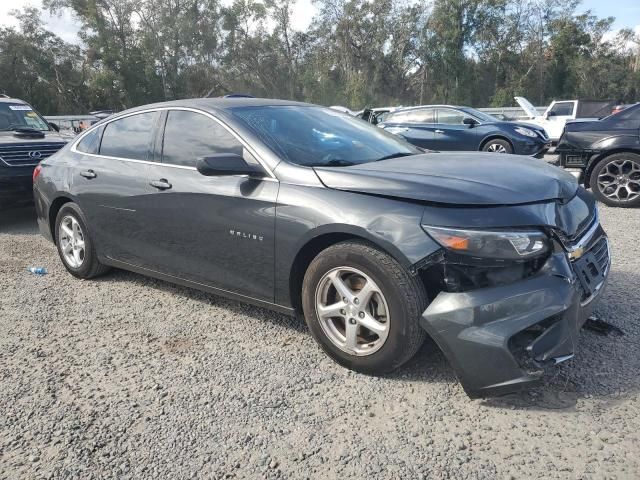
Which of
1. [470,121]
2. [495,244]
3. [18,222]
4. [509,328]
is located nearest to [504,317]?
[509,328]

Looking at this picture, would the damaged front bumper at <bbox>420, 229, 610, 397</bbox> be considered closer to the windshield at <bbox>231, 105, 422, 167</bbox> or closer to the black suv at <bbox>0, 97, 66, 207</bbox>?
the windshield at <bbox>231, 105, 422, 167</bbox>

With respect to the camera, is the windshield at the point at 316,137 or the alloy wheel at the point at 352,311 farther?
the windshield at the point at 316,137

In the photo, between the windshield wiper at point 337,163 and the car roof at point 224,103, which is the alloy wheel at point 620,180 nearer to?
the car roof at point 224,103

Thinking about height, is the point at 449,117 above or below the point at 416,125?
above

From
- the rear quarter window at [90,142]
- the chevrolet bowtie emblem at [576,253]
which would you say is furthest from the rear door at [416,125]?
the chevrolet bowtie emblem at [576,253]

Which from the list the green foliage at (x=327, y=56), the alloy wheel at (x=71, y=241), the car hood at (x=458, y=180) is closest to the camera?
the car hood at (x=458, y=180)

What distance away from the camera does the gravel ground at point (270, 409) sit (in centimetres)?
226

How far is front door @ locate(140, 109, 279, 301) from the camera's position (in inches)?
128

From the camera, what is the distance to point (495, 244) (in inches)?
98.9

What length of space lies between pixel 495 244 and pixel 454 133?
35.4 feet

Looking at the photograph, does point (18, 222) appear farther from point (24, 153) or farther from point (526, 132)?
point (526, 132)

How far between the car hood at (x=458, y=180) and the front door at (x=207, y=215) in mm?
530

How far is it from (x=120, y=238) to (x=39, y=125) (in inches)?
214

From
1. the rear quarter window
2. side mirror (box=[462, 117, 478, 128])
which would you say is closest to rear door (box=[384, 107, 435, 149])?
side mirror (box=[462, 117, 478, 128])
